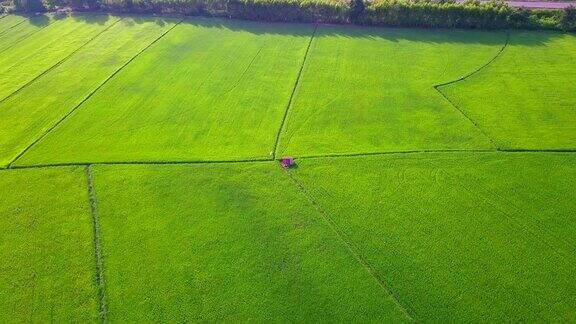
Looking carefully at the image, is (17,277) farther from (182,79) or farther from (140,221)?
(182,79)

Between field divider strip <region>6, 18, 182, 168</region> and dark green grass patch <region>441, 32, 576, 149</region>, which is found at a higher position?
field divider strip <region>6, 18, 182, 168</region>

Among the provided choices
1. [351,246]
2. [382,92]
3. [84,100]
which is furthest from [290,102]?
[84,100]

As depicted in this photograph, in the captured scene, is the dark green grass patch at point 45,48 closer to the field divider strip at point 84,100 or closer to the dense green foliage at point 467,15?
the field divider strip at point 84,100

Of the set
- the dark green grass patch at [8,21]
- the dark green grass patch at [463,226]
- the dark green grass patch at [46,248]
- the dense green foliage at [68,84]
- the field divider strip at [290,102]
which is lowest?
the dark green grass patch at [463,226]

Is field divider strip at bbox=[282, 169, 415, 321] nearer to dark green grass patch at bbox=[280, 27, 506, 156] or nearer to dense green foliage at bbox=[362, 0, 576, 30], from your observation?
dark green grass patch at bbox=[280, 27, 506, 156]

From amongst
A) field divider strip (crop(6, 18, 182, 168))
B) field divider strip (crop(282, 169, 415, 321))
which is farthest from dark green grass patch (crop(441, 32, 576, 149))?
field divider strip (crop(6, 18, 182, 168))

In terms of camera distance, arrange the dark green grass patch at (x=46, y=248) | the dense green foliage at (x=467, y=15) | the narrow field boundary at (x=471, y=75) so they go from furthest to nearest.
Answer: the dense green foliage at (x=467, y=15) → the narrow field boundary at (x=471, y=75) → the dark green grass patch at (x=46, y=248)

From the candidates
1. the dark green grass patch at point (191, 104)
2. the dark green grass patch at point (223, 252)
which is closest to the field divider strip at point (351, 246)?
the dark green grass patch at point (223, 252)
